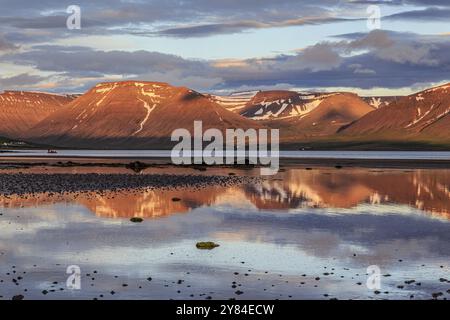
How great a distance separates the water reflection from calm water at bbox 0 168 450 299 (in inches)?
6.7

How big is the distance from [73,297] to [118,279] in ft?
10.5

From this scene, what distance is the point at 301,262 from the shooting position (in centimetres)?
2862

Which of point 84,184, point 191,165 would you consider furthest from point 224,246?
point 191,165

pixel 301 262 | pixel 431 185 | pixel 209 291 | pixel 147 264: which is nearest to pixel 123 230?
pixel 147 264

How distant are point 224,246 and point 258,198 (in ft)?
85.1

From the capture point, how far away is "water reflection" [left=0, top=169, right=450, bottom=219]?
49.1 metres

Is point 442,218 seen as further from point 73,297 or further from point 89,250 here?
point 73,297

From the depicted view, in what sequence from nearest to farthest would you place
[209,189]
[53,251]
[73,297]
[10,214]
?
1. [73,297]
2. [53,251]
3. [10,214]
4. [209,189]

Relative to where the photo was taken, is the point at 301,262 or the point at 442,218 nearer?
the point at 301,262
